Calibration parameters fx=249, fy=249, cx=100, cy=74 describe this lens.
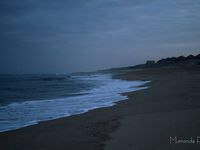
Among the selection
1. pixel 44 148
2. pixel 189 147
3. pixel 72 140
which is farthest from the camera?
pixel 72 140

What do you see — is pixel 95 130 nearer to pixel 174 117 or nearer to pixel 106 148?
pixel 106 148

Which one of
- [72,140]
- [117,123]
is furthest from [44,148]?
[117,123]

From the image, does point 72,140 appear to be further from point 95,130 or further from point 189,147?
point 189,147

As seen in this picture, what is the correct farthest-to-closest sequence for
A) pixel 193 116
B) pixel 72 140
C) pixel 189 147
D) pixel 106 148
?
pixel 193 116, pixel 72 140, pixel 106 148, pixel 189 147

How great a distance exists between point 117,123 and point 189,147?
3.69 m

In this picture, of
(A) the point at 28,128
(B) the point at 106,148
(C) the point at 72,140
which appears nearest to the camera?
(B) the point at 106,148

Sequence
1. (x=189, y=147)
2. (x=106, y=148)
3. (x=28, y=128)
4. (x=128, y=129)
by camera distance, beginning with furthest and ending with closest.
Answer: (x=28, y=128), (x=128, y=129), (x=106, y=148), (x=189, y=147)

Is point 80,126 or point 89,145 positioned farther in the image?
point 80,126

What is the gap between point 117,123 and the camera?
9312 millimetres

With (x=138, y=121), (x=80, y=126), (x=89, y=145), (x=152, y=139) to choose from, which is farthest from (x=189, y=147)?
(x=80, y=126)

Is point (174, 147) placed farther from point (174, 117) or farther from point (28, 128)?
point (28, 128)

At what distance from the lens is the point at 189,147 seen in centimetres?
594

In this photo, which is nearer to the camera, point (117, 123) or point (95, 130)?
point (95, 130)

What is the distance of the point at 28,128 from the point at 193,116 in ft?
20.5
